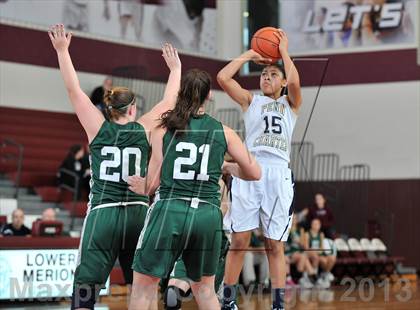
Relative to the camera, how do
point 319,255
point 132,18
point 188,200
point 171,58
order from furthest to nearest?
point 132,18 → point 319,255 → point 171,58 → point 188,200

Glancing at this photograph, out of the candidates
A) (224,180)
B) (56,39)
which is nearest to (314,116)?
(224,180)

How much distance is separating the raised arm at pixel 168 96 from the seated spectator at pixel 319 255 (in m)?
9.30

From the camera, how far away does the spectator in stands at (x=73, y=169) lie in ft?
54.1

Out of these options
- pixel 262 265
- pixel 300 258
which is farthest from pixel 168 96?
pixel 300 258

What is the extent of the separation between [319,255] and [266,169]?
8.36 m

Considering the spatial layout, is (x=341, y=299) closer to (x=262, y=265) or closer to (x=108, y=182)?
(x=262, y=265)

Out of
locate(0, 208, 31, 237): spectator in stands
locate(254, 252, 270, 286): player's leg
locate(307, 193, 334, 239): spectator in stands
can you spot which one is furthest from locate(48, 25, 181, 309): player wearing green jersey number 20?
locate(307, 193, 334, 239): spectator in stands

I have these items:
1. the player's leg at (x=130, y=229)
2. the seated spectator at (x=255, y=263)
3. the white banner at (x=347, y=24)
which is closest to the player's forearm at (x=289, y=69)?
the player's leg at (x=130, y=229)

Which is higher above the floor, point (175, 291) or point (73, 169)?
point (73, 169)

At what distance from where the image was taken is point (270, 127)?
313 inches

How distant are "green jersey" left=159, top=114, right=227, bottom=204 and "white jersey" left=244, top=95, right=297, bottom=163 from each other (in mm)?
2188

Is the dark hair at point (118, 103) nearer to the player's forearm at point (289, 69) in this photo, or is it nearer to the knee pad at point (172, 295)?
the player's forearm at point (289, 69)

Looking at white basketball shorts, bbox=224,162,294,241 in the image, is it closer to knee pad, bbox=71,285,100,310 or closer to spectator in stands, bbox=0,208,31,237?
knee pad, bbox=71,285,100,310

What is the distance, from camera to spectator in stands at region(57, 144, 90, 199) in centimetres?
1648
